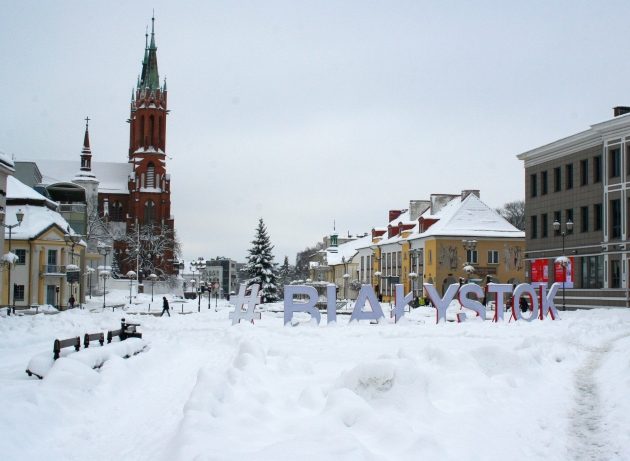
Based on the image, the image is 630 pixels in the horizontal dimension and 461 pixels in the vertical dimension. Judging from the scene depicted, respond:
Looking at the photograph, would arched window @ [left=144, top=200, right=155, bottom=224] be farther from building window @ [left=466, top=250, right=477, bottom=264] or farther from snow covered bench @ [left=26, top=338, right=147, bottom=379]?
snow covered bench @ [left=26, top=338, right=147, bottom=379]

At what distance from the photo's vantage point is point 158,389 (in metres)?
16.0

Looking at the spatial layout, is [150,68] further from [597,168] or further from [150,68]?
[597,168]

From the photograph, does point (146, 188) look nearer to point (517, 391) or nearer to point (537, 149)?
point (537, 149)

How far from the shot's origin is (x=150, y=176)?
124 metres

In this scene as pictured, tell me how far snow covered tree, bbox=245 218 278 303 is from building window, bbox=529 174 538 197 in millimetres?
31621

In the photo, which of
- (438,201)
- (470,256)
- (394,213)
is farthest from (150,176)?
(470,256)

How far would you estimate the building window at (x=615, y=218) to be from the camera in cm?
4606

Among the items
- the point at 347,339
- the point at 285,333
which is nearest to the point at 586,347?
the point at 347,339

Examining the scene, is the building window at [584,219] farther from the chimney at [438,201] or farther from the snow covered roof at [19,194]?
the snow covered roof at [19,194]

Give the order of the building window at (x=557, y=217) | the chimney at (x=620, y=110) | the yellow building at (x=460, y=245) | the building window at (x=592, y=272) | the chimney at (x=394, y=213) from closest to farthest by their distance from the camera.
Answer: the building window at (x=592, y=272)
the chimney at (x=620, y=110)
the building window at (x=557, y=217)
the yellow building at (x=460, y=245)
the chimney at (x=394, y=213)

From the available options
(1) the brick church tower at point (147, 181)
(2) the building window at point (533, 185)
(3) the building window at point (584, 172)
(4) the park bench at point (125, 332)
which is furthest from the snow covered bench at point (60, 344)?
(1) the brick church tower at point (147, 181)

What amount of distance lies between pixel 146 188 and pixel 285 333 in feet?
322

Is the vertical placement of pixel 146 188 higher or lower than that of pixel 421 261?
higher

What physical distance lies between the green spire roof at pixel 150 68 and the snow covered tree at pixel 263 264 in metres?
58.9
